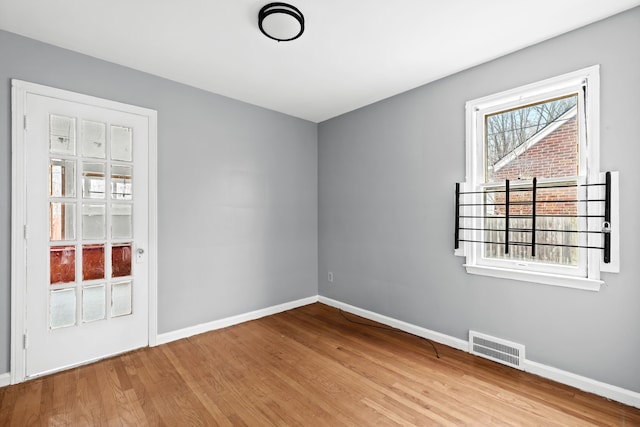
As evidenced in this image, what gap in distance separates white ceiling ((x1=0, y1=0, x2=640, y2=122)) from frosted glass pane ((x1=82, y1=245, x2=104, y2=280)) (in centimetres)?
169

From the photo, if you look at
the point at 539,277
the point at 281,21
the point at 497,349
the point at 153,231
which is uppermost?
the point at 281,21

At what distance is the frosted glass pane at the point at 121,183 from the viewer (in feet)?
9.18

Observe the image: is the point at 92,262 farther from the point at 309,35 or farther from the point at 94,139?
the point at 309,35

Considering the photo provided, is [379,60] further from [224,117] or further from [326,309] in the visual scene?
[326,309]

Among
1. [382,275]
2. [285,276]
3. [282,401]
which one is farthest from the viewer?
[285,276]

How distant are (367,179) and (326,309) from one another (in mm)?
1830

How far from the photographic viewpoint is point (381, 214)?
3.65 meters

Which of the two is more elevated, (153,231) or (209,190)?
(209,190)

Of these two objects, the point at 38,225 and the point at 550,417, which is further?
the point at 38,225

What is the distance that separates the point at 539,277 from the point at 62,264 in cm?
389

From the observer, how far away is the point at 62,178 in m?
2.54

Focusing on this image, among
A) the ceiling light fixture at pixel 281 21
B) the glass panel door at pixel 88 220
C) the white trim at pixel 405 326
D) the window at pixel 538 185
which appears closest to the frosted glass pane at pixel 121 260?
the glass panel door at pixel 88 220

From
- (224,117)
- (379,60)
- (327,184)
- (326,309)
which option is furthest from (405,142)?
(326,309)

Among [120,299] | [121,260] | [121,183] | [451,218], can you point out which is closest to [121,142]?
[121,183]
